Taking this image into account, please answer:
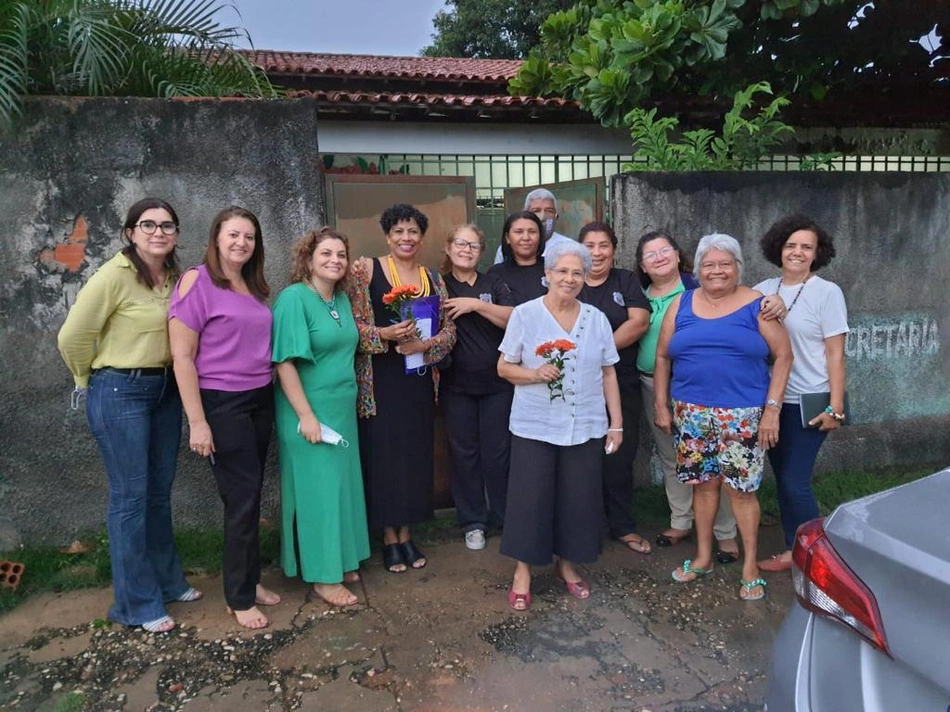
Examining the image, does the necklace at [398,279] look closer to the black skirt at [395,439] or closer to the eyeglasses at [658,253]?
the black skirt at [395,439]

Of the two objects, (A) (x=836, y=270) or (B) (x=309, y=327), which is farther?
(A) (x=836, y=270)

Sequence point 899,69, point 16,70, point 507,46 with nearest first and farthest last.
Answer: point 16,70, point 899,69, point 507,46

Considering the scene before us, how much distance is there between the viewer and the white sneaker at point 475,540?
4145mm

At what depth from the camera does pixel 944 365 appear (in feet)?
18.0

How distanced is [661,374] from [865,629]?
2.13m

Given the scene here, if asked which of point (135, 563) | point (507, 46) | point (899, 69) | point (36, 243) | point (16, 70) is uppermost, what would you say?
point (507, 46)

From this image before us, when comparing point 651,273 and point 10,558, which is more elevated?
point 651,273

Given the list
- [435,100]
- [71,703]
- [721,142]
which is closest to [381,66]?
[435,100]

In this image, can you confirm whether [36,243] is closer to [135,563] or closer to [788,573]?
[135,563]

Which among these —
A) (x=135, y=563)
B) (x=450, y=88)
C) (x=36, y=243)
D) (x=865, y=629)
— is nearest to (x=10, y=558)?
(x=135, y=563)

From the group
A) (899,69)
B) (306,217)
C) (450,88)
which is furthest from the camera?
(450,88)

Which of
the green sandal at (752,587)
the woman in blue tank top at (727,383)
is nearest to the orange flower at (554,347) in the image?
the woman in blue tank top at (727,383)

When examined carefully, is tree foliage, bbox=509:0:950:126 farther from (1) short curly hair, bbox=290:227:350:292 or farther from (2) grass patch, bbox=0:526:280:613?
(2) grass patch, bbox=0:526:280:613

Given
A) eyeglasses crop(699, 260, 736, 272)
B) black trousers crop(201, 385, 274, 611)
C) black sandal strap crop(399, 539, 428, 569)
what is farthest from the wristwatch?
black trousers crop(201, 385, 274, 611)
